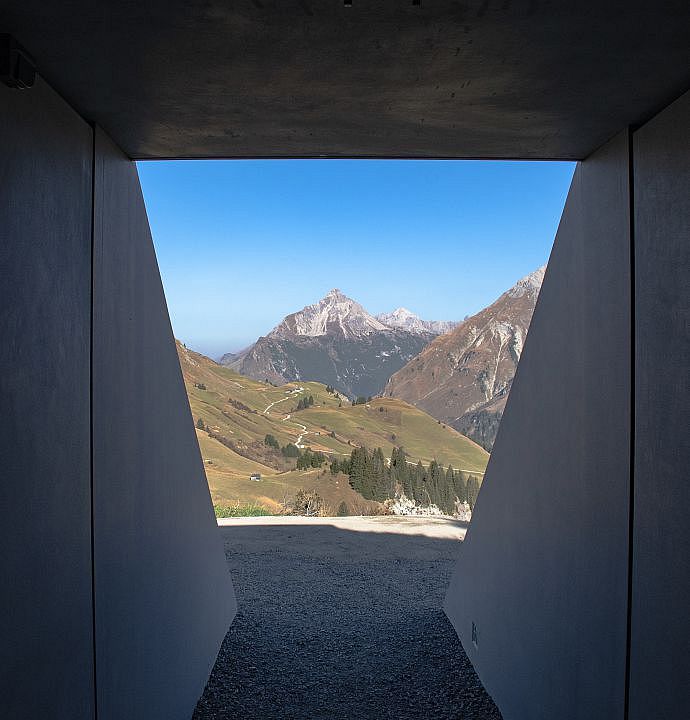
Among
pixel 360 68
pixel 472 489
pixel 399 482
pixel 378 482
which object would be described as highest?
pixel 360 68

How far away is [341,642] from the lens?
512cm

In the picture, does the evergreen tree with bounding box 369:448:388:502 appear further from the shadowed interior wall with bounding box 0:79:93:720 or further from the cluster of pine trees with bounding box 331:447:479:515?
the shadowed interior wall with bounding box 0:79:93:720

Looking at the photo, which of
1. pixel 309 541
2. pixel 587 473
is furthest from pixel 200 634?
pixel 309 541

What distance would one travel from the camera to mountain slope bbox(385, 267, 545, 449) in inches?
2338

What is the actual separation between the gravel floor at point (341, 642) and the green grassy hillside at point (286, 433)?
9.05m

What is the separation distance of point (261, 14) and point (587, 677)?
2.44 meters

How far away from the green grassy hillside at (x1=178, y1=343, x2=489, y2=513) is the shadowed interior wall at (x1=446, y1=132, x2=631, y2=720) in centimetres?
1346

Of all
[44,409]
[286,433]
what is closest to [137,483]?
[44,409]

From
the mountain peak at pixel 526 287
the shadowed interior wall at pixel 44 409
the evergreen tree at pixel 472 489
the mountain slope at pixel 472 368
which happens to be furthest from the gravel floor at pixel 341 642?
the mountain peak at pixel 526 287

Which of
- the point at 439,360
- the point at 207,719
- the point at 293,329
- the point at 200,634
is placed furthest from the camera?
the point at 293,329

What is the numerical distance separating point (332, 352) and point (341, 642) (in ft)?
279

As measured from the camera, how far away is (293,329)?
97500mm

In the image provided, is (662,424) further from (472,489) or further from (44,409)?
(472,489)

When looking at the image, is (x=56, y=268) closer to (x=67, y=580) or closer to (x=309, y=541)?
(x=67, y=580)
